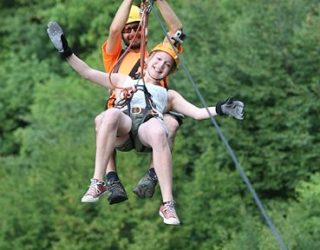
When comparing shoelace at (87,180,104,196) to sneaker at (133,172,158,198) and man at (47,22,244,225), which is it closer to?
man at (47,22,244,225)

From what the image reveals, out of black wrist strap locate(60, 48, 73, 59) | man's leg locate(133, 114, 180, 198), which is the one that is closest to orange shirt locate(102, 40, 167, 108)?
man's leg locate(133, 114, 180, 198)

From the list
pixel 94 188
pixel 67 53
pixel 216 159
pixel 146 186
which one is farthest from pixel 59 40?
pixel 216 159

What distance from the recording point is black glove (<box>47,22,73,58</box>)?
10.6 meters

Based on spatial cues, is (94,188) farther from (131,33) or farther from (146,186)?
(131,33)

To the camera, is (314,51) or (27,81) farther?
(27,81)

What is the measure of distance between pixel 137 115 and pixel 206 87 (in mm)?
15730

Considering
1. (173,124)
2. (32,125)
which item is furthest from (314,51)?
(173,124)

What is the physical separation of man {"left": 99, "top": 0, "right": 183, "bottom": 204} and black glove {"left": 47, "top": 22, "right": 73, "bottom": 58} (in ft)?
1.27

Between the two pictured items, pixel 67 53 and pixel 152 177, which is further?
pixel 152 177

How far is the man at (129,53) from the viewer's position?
34.9 ft

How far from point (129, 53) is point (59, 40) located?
62 centimetres

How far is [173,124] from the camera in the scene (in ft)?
35.1

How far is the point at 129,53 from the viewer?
1097 cm

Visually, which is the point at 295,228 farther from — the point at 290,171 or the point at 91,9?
the point at 91,9
